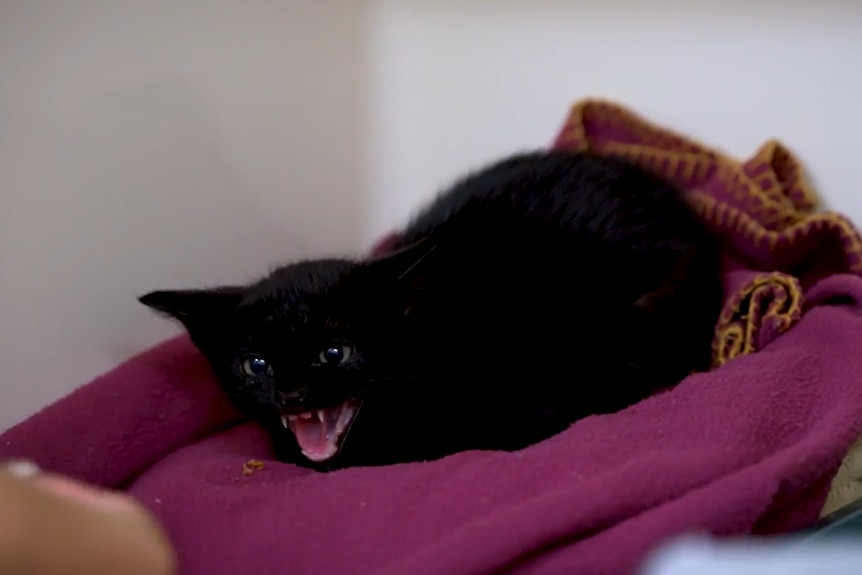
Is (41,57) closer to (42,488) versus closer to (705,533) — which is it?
(42,488)

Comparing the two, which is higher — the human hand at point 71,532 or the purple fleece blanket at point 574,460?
the human hand at point 71,532

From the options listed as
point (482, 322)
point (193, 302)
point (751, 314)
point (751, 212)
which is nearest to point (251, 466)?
point (193, 302)

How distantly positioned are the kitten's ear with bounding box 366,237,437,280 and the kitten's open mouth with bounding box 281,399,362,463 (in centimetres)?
14

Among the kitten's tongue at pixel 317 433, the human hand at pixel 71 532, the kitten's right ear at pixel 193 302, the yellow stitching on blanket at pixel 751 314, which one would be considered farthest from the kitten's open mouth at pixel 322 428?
the yellow stitching on blanket at pixel 751 314

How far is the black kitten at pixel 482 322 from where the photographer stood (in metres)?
0.98

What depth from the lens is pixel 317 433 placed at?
3.31 ft

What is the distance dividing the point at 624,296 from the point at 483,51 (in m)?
A: 0.52

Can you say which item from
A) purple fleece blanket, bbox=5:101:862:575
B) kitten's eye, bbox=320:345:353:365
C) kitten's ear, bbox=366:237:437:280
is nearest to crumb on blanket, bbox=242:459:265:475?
purple fleece blanket, bbox=5:101:862:575

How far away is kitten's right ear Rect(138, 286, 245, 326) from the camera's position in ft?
3.26

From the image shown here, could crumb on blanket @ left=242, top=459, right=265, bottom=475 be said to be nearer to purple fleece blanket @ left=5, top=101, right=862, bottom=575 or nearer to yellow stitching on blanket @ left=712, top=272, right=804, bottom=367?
purple fleece blanket @ left=5, top=101, right=862, bottom=575

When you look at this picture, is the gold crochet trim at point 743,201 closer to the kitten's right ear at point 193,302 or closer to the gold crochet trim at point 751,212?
the gold crochet trim at point 751,212

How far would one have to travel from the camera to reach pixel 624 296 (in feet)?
3.69

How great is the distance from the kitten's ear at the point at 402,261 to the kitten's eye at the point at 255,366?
150mm

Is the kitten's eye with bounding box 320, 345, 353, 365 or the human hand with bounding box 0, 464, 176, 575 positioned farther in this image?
the kitten's eye with bounding box 320, 345, 353, 365
